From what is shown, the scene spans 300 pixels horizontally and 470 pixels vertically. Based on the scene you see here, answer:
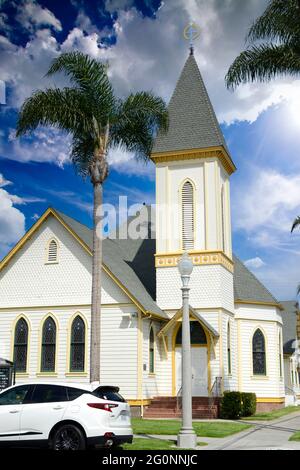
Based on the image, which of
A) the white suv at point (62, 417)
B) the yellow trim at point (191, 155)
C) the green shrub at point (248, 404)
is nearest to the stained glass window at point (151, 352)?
the green shrub at point (248, 404)

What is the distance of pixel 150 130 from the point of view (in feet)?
73.9

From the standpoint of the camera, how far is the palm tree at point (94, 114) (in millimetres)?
20938

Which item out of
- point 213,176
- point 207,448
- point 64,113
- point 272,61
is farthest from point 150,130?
point 207,448

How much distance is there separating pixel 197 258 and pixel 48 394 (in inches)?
629

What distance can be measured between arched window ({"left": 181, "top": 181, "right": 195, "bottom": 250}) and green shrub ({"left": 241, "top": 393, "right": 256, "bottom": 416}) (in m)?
7.11

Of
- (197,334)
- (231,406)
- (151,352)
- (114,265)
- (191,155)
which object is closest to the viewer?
(231,406)

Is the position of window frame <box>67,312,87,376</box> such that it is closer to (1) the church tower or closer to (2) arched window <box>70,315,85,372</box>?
(2) arched window <box>70,315,85,372</box>

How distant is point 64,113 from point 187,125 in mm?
10408

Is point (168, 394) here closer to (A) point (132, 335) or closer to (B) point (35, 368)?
(A) point (132, 335)

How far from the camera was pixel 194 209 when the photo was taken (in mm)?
28969

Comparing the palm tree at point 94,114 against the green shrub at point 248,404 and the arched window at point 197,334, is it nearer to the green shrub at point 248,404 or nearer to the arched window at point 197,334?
the arched window at point 197,334

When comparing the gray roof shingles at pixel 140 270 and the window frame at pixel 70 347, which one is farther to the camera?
the gray roof shingles at pixel 140 270

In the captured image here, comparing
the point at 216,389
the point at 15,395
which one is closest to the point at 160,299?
the point at 216,389

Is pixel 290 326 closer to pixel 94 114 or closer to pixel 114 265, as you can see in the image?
pixel 114 265
